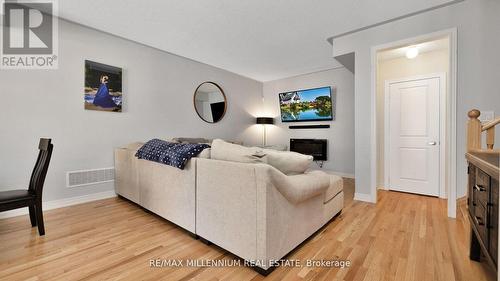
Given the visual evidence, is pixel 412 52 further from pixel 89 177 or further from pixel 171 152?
pixel 89 177

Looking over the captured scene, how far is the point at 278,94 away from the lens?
5875 millimetres

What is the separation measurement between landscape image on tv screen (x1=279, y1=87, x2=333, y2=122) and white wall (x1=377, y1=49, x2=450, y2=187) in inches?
47.5

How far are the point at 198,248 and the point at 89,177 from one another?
7.31ft

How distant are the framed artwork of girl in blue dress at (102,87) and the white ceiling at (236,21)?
559 mm

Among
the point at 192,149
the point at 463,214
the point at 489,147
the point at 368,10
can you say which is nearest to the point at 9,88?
the point at 192,149

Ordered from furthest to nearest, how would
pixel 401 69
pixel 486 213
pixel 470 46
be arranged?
pixel 401 69, pixel 470 46, pixel 486 213

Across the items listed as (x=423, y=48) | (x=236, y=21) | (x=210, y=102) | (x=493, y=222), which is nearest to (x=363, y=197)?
(x=493, y=222)

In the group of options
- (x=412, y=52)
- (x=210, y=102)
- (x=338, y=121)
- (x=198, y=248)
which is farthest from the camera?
(x=338, y=121)

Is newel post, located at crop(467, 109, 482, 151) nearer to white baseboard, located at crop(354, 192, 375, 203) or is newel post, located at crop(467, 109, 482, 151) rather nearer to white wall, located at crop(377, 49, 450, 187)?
white baseboard, located at crop(354, 192, 375, 203)

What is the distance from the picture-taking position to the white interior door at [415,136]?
333cm

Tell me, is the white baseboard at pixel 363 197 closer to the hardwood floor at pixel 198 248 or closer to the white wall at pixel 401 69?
the hardwood floor at pixel 198 248

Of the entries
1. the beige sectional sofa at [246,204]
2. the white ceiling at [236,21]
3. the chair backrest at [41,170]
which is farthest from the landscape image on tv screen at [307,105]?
the chair backrest at [41,170]

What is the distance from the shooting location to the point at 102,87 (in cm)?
314

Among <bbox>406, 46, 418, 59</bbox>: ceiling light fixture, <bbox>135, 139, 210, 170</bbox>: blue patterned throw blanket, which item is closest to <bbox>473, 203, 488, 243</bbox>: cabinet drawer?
<bbox>135, 139, 210, 170</bbox>: blue patterned throw blanket
